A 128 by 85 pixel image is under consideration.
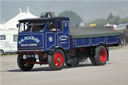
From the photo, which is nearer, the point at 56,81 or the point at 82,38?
the point at 56,81

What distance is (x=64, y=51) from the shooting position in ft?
68.6

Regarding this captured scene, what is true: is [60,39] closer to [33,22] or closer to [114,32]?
[33,22]

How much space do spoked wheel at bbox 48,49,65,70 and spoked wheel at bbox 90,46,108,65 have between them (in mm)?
2511

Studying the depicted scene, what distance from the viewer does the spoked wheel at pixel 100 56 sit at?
872 inches

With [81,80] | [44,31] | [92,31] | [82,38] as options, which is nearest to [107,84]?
[81,80]

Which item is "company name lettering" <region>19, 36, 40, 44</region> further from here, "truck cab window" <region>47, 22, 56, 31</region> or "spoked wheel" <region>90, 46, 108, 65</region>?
"spoked wheel" <region>90, 46, 108, 65</region>

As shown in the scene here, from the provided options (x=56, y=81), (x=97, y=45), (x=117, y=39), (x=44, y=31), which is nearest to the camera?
(x=56, y=81)

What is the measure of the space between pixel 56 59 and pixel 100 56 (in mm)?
3632

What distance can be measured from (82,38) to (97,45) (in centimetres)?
133

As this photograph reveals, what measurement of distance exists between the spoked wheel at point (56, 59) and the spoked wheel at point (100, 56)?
251 cm

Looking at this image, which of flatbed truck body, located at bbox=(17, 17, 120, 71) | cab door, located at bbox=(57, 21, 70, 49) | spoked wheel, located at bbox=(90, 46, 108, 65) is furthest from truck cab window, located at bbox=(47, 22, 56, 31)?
spoked wheel, located at bbox=(90, 46, 108, 65)

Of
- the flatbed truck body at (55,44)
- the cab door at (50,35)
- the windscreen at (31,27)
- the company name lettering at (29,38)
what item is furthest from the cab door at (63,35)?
the company name lettering at (29,38)

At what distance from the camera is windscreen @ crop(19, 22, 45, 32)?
20.0 m

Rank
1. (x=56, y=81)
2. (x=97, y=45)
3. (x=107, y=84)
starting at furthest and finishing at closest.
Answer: (x=97, y=45), (x=56, y=81), (x=107, y=84)
